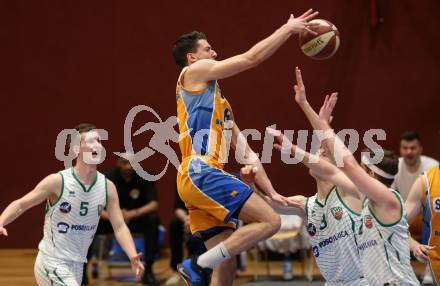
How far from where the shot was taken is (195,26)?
440 inches

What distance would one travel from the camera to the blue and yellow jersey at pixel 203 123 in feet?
16.9

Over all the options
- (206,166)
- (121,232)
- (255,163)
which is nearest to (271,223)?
(206,166)

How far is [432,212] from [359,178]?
1.67m

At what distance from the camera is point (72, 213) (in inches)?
221

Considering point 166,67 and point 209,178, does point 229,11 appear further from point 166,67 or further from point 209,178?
point 209,178

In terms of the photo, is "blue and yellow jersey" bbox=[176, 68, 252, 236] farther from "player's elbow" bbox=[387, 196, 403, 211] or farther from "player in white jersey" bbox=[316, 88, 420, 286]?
"player's elbow" bbox=[387, 196, 403, 211]

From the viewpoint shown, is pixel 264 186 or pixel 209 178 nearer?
pixel 209 178

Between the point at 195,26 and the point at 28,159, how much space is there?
3.04 m

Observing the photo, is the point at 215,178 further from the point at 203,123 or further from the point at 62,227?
the point at 62,227

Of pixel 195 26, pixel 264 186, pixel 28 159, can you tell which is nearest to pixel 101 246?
pixel 28 159

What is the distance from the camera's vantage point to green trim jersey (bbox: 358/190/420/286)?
470 cm

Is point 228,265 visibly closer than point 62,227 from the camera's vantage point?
Yes

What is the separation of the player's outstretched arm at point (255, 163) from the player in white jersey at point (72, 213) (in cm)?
97

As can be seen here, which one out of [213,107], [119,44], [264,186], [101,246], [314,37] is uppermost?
[119,44]
